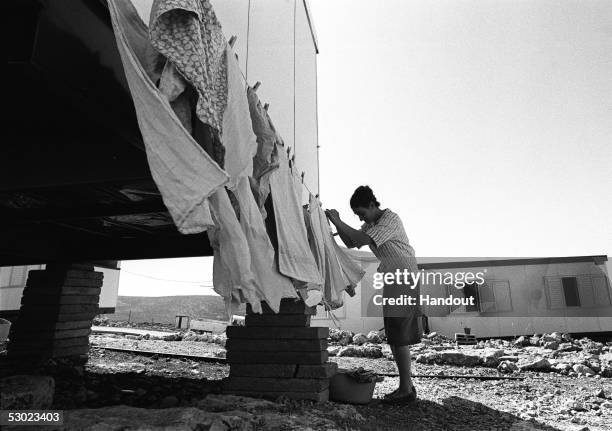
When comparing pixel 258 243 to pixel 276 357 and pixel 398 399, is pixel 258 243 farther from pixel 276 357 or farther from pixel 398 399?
pixel 398 399

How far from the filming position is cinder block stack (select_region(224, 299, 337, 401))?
4.14 m

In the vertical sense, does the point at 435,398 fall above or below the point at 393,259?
below

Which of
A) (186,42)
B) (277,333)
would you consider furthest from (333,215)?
(186,42)

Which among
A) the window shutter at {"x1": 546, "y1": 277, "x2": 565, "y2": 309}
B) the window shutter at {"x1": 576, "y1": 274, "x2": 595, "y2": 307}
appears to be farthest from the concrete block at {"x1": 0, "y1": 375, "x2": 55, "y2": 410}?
the window shutter at {"x1": 576, "y1": 274, "x2": 595, "y2": 307}

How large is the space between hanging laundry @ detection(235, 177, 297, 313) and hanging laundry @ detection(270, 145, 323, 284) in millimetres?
346

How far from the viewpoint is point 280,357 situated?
4.35 metres

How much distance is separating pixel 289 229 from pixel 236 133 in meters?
1.17

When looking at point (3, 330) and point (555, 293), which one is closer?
point (3, 330)

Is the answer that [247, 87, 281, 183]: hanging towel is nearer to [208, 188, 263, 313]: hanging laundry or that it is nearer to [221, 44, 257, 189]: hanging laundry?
[221, 44, 257, 189]: hanging laundry

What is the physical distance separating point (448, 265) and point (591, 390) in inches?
489

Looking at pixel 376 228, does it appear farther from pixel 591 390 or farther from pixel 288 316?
pixel 591 390

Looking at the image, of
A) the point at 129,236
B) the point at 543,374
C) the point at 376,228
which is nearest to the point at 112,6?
the point at 376,228

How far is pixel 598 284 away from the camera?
16625mm

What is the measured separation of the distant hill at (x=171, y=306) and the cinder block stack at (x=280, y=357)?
88.6 ft
